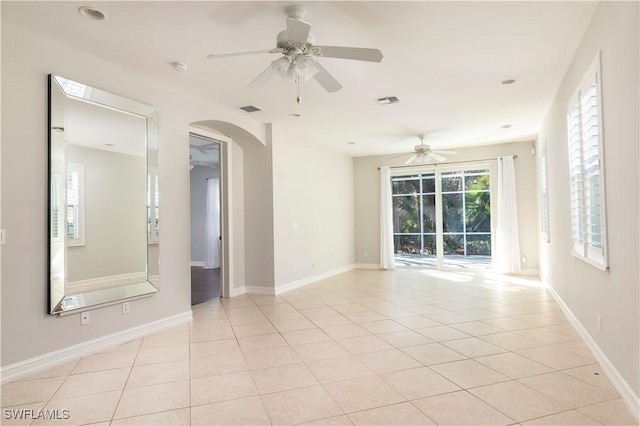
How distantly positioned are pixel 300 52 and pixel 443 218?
6.65 m

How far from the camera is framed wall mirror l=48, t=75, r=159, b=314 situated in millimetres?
3234

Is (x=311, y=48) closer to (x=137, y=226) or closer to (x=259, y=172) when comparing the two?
(x=137, y=226)

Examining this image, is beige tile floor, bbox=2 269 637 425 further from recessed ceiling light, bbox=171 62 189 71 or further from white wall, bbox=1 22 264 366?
recessed ceiling light, bbox=171 62 189 71

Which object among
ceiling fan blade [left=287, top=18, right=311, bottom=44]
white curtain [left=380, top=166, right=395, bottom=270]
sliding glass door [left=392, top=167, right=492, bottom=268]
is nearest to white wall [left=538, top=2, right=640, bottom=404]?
ceiling fan blade [left=287, top=18, right=311, bottom=44]

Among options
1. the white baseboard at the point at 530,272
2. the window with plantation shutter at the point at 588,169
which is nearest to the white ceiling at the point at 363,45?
the window with plantation shutter at the point at 588,169

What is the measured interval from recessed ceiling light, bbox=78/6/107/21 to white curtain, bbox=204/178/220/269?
6.89 m

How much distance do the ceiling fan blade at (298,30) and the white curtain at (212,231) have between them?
750cm

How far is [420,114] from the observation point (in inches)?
217

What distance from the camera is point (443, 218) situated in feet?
27.9

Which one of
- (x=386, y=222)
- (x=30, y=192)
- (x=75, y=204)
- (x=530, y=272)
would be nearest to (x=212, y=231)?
(x=386, y=222)

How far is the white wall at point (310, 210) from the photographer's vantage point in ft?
20.5

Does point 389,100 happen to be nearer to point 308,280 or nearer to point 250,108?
point 250,108

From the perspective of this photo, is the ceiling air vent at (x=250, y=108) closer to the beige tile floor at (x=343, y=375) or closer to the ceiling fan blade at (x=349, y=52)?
the ceiling fan blade at (x=349, y=52)

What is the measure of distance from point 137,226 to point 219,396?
2.18 meters
